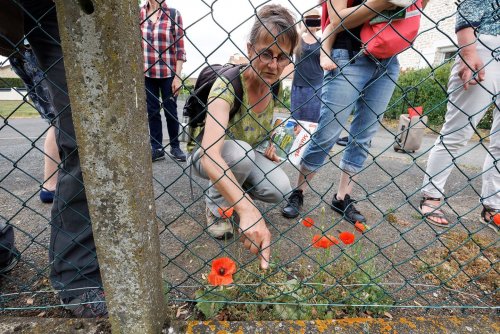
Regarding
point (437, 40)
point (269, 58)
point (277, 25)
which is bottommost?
point (437, 40)

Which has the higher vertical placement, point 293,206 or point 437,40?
point 293,206

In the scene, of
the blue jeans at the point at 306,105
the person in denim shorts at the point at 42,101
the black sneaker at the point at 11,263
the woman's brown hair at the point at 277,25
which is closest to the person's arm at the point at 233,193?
the woman's brown hair at the point at 277,25

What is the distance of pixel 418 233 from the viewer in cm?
232

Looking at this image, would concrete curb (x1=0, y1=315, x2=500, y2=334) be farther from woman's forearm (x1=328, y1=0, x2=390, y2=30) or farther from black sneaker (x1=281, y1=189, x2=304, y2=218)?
woman's forearm (x1=328, y1=0, x2=390, y2=30)

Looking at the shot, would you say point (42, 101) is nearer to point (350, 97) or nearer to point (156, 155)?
point (156, 155)

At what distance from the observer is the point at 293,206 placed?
2.44m

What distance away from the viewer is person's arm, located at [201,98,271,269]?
125cm

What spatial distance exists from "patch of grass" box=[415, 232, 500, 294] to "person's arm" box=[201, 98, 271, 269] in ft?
2.98

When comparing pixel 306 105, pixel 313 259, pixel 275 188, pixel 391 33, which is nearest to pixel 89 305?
pixel 313 259

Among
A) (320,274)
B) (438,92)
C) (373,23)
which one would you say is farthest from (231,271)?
(438,92)

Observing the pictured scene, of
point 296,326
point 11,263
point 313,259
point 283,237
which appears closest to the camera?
point 296,326

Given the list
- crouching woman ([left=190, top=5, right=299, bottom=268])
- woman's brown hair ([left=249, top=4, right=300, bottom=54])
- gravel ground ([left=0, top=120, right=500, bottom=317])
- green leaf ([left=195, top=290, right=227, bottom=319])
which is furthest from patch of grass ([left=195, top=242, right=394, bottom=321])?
woman's brown hair ([left=249, top=4, right=300, bottom=54])

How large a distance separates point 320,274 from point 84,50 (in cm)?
147

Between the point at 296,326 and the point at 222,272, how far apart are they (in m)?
0.37
